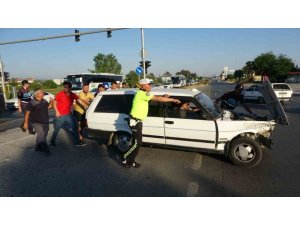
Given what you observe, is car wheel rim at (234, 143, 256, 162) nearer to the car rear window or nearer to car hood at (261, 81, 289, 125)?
car hood at (261, 81, 289, 125)

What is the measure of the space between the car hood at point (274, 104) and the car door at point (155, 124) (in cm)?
237

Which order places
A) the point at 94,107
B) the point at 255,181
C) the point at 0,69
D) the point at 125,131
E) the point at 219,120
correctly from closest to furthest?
the point at 255,181
the point at 219,120
the point at 125,131
the point at 94,107
the point at 0,69

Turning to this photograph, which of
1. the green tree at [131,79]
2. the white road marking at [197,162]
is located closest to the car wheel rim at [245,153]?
the white road marking at [197,162]

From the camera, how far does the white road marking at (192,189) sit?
354 centimetres

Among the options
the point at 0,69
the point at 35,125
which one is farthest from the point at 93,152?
the point at 0,69

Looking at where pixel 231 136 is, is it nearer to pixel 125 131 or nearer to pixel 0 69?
pixel 125 131

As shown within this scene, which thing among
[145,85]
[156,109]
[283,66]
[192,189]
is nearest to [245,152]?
[192,189]

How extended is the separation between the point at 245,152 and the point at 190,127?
1.16 metres

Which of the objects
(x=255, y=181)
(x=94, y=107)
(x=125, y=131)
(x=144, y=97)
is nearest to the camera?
(x=255, y=181)

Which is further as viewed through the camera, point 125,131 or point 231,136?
point 125,131

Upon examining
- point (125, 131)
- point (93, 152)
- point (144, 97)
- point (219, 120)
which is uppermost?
point (144, 97)

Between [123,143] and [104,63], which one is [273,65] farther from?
[123,143]

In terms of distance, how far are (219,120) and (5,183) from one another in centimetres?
408

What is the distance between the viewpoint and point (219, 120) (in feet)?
15.5
